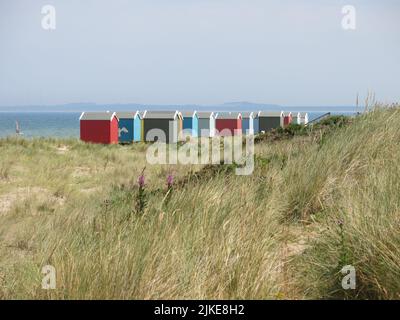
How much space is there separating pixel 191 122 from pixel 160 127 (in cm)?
576

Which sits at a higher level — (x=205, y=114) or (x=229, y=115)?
(x=205, y=114)

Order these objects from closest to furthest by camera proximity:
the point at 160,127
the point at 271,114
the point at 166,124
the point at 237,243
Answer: the point at 237,243, the point at 160,127, the point at 166,124, the point at 271,114

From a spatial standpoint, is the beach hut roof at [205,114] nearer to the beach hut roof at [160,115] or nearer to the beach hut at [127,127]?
the beach hut roof at [160,115]

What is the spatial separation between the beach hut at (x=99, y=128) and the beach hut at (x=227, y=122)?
14125 mm

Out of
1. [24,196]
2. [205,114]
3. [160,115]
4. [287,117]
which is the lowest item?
[24,196]

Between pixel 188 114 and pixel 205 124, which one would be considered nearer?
pixel 188 114

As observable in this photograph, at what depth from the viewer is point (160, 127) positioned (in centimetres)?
3838

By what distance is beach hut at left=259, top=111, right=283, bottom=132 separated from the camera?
47.4m

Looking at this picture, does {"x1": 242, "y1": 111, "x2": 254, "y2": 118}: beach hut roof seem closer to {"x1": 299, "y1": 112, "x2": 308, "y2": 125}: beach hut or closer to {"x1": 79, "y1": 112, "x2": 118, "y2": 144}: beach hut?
{"x1": 299, "y1": 112, "x2": 308, "y2": 125}: beach hut

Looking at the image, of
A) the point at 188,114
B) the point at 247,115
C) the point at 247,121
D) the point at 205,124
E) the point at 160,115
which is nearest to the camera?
the point at 160,115

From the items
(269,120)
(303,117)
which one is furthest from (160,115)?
(303,117)

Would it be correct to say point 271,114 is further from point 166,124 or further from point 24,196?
point 24,196

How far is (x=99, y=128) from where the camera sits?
34906 millimetres

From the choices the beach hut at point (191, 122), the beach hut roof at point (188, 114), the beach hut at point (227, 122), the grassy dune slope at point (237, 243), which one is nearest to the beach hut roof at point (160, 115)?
the beach hut at point (191, 122)
